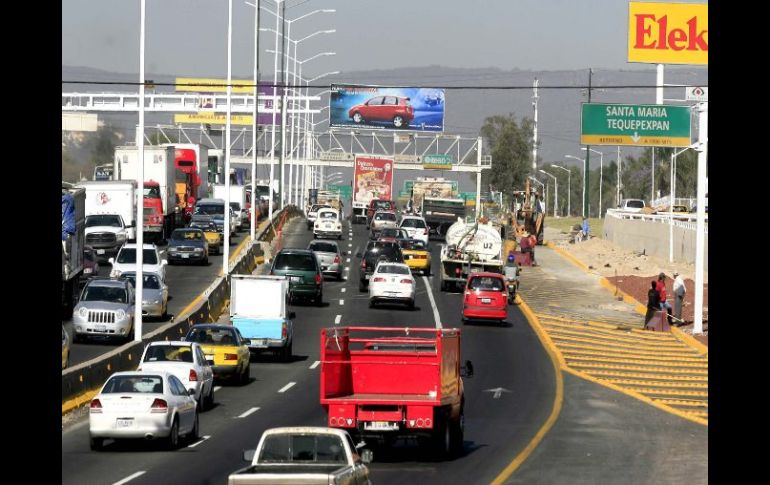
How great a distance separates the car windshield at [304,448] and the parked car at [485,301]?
33432 mm

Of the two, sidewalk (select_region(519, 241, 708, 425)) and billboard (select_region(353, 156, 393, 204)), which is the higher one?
billboard (select_region(353, 156, 393, 204))

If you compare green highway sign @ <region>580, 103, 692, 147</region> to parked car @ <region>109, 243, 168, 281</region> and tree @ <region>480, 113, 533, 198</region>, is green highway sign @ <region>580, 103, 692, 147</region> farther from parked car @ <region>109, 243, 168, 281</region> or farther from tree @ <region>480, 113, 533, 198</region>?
tree @ <region>480, 113, 533, 198</region>

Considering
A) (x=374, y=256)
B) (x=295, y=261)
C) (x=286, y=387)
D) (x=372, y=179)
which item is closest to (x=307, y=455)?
(x=286, y=387)

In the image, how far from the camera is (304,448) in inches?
607

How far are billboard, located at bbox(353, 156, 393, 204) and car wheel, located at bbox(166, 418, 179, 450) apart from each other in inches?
3221

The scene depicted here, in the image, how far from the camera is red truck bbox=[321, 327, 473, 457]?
21922 mm

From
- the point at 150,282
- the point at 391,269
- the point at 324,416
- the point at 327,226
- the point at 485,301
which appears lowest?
the point at 324,416

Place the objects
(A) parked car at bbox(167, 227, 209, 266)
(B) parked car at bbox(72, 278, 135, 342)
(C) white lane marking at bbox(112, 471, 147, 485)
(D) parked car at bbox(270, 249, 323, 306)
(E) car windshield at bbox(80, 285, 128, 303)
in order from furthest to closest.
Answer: (A) parked car at bbox(167, 227, 209, 266)
(D) parked car at bbox(270, 249, 323, 306)
(E) car windshield at bbox(80, 285, 128, 303)
(B) parked car at bbox(72, 278, 135, 342)
(C) white lane marking at bbox(112, 471, 147, 485)

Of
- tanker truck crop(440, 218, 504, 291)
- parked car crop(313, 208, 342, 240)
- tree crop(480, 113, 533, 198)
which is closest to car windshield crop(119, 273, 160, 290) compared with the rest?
tanker truck crop(440, 218, 504, 291)

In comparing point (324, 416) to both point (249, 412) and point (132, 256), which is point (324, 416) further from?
point (132, 256)

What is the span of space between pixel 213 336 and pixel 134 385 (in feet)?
32.7

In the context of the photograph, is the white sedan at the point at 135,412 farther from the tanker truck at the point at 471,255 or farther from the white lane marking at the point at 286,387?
the tanker truck at the point at 471,255

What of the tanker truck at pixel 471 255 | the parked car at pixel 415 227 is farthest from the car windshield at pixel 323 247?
the parked car at pixel 415 227
